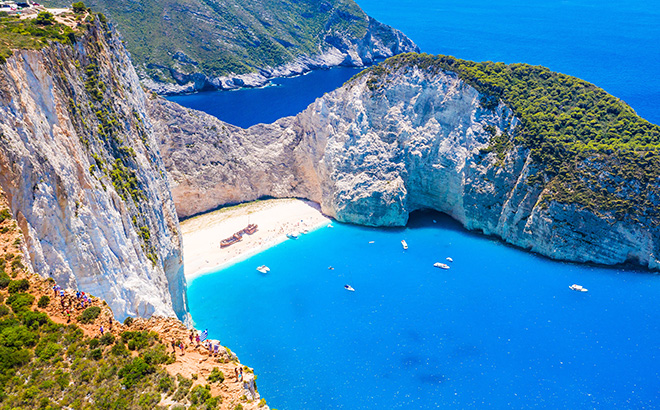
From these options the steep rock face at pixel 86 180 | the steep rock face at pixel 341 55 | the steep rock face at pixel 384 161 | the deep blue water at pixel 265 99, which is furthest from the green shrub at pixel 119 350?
the steep rock face at pixel 341 55

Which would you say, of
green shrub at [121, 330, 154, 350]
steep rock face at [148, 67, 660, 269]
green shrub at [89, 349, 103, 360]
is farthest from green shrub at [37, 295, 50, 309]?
steep rock face at [148, 67, 660, 269]

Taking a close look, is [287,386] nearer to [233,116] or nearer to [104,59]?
[104,59]

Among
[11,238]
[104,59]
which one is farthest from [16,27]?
[11,238]

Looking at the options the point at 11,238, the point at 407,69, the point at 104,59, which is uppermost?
the point at 407,69

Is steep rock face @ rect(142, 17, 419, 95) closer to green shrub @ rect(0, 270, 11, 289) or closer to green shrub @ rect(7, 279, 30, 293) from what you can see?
green shrub @ rect(7, 279, 30, 293)

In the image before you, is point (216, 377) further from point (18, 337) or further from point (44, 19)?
point (44, 19)
